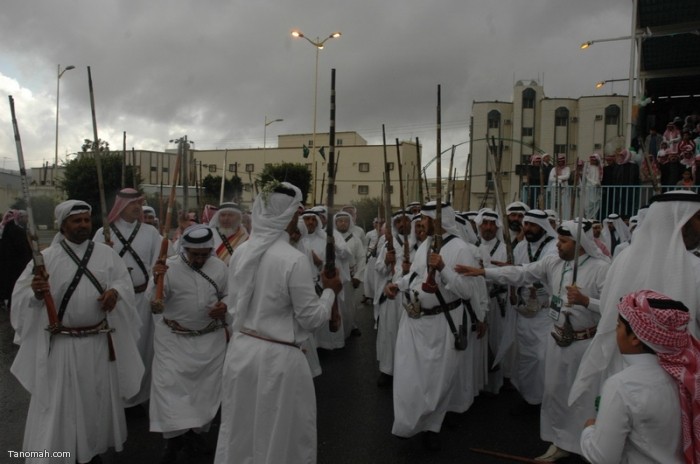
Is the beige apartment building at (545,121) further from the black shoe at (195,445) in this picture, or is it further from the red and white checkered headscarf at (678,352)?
the red and white checkered headscarf at (678,352)

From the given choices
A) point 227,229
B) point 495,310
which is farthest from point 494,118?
point 227,229

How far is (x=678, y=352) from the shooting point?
2244 millimetres

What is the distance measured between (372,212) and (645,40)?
2209 centimetres

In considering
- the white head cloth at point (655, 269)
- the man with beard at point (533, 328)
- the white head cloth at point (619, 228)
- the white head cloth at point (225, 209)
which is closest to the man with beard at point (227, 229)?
the white head cloth at point (225, 209)

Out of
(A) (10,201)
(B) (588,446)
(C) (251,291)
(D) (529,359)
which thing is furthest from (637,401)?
(A) (10,201)

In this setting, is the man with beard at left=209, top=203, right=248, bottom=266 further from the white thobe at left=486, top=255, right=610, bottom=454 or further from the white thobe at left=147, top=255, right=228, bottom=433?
the white thobe at left=486, top=255, right=610, bottom=454

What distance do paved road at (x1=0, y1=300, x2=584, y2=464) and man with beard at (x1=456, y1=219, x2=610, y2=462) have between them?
29 centimetres

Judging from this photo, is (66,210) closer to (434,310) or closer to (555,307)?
(434,310)

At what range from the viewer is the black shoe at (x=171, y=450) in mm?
4359

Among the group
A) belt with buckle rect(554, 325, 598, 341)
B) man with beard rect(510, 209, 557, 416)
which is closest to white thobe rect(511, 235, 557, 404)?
man with beard rect(510, 209, 557, 416)

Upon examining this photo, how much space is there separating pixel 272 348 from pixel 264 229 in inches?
30.2

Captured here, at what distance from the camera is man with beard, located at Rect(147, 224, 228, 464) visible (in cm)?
453

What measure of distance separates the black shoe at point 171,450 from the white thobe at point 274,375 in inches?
40.8

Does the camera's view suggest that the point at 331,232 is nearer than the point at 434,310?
Yes
